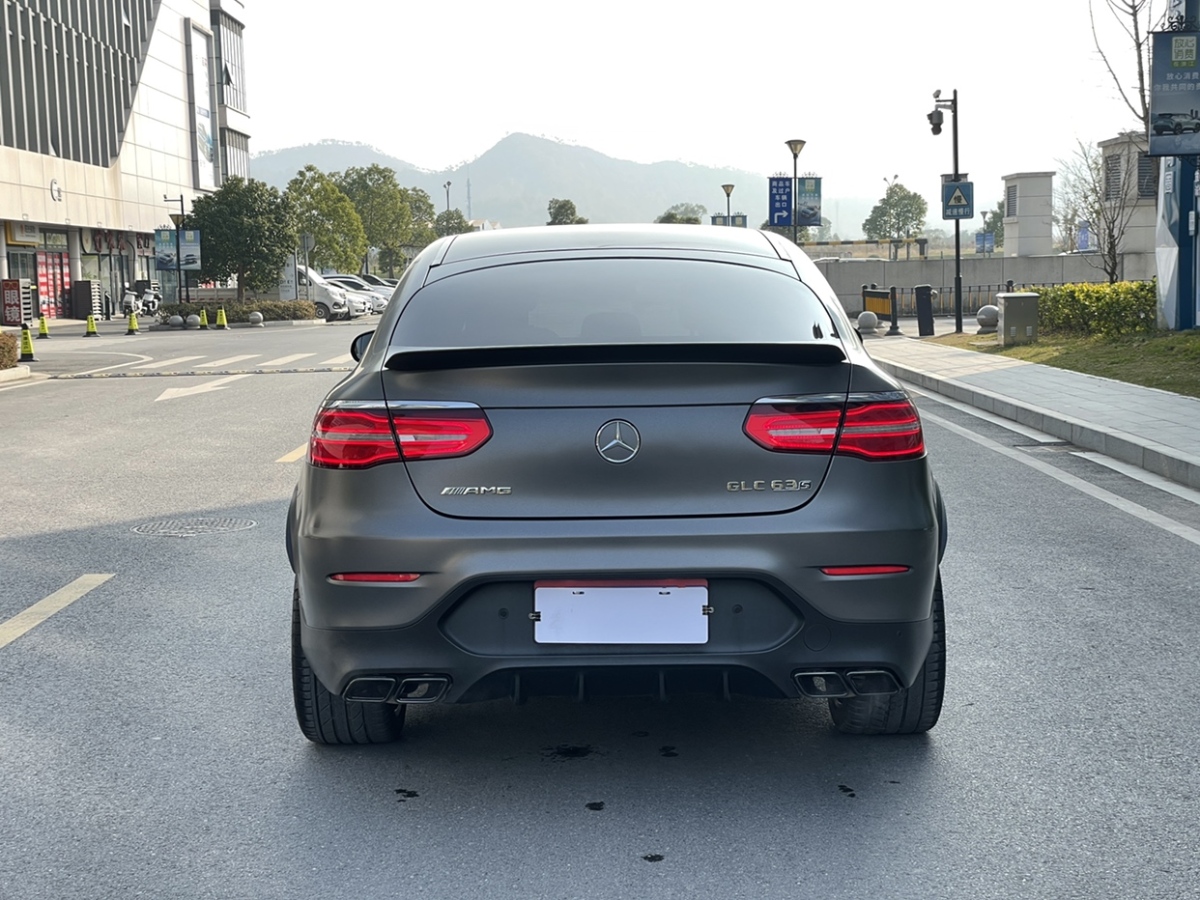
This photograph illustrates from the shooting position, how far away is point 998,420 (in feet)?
44.4

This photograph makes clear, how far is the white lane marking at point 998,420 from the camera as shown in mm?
12055

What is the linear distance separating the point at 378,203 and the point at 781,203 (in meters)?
58.5

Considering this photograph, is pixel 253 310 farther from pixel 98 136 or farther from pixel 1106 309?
pixel 1106 309

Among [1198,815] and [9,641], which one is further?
[9,641]

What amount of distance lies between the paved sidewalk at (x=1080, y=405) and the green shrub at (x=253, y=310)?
29.0 metres

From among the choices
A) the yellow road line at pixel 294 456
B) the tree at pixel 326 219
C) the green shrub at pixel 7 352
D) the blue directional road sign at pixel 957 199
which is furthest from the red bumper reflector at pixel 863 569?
the tree at pixel 326 219

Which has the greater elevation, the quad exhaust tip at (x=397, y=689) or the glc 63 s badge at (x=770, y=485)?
the glc 63 s badge at (x=770, y=485)

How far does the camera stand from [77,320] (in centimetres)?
5572

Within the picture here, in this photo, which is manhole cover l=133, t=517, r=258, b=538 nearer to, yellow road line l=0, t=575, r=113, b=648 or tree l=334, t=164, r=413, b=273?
yellow road line l=0, t=575, r=113, b=648

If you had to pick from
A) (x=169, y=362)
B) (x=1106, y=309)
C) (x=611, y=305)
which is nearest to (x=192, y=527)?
(x=611, y=305)

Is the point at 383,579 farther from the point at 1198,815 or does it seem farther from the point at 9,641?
the point at 9,641

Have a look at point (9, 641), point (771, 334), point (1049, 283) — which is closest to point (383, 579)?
point (771, 334)

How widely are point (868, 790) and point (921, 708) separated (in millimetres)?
422

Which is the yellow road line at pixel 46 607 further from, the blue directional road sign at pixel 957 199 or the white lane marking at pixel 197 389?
the blue directional road sign at pixel 957 199
